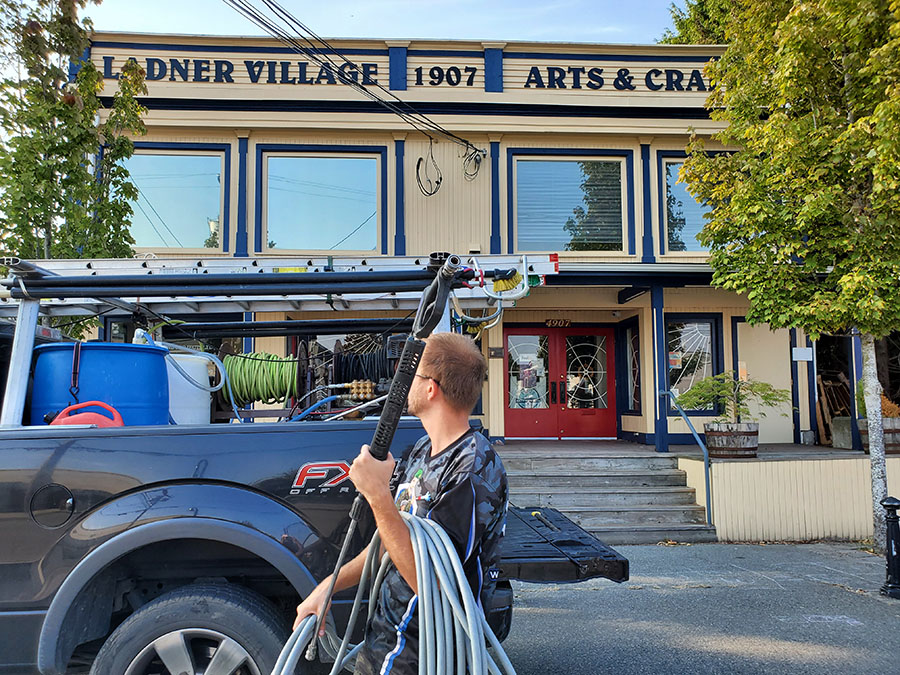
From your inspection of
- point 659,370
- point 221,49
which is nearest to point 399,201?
point 221,49

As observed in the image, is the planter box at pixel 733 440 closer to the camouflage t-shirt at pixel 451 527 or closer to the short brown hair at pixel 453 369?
the camouflage t-shirt at pixel 451 527

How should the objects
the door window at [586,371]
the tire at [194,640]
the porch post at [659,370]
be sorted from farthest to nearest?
the door window at [586,371], the porch post at [659,370], the tire at [194,640]

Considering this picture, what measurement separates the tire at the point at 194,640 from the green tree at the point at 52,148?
5.76 m

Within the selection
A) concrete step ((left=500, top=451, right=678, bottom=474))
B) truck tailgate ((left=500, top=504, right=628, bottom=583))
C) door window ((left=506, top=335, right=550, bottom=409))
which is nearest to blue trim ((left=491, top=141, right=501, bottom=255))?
door window ((left=506, top=335, right=550, bottom=409))

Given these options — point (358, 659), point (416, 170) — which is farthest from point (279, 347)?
point (358, 659)

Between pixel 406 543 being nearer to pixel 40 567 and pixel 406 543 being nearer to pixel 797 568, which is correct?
pixel 40 567

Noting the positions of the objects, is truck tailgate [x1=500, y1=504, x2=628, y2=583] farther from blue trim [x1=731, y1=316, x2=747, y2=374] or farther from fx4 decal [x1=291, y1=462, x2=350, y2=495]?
blue trim [x1=731, y1=316, x2=747, y2=374]

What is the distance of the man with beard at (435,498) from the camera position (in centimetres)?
166

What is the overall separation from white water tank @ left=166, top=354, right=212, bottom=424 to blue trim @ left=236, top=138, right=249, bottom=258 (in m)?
7.03

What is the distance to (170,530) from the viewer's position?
2.47m

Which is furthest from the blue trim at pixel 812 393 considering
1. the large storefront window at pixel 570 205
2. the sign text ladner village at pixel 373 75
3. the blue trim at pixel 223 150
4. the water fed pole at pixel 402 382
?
the water fed pole at pixel 402 382

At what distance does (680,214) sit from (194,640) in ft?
35.4

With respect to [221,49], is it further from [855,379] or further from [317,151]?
[855,379]

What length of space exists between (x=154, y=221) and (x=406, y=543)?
10.5 m
